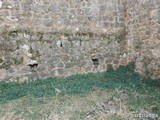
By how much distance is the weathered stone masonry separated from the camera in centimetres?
862

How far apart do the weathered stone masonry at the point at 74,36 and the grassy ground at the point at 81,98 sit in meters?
0.43

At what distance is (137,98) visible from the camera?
7961 millimetres

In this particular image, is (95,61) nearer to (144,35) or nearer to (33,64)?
(144,35)

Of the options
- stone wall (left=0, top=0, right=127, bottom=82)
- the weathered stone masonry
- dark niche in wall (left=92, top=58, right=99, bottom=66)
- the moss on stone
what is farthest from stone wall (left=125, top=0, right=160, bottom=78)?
the moss on stone

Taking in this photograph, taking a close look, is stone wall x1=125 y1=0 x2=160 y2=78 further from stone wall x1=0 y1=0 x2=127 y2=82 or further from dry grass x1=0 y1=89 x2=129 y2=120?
dry grass x1=0 y1=89 x2=129 y2=120

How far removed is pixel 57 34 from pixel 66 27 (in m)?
0.38

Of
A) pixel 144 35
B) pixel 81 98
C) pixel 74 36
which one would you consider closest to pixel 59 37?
pixel 74 36

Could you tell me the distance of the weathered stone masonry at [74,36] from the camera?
8.62m

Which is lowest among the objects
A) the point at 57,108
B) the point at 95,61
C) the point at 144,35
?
the point at 57,108

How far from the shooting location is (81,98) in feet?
25.8

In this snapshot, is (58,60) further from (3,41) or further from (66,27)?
(3,41)

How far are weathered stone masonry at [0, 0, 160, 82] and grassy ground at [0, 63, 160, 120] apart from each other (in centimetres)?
43

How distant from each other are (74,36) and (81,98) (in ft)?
7.80

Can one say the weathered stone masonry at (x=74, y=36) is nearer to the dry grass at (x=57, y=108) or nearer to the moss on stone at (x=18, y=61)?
the moss on stone at (x=18, y=61)
